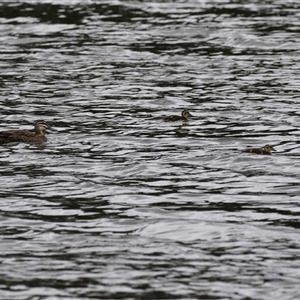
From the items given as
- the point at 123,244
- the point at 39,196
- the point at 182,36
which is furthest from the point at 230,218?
the point at 182,36

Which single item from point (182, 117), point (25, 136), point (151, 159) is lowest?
point (182, 117)

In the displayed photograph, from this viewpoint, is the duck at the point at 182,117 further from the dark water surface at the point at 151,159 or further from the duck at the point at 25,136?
the duck at the point at 25,136

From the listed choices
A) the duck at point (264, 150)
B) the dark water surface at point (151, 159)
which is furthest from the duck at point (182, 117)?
the duck at point (264, 150)

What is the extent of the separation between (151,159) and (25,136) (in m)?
2.78

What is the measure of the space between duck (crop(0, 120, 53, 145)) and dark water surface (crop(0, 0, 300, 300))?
0.15 metres

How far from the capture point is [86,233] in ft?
50.4

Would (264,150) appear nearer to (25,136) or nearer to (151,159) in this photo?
(151,159)

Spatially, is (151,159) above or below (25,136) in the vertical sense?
below

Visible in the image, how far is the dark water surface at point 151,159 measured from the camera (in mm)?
13992

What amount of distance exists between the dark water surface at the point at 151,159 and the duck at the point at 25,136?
15cm

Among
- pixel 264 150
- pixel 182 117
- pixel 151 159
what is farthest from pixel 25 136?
pixel 264 150

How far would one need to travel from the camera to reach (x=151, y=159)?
766 inches

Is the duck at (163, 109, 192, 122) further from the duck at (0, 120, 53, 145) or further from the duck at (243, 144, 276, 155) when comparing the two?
the duck at (243, 144, 276, 155)

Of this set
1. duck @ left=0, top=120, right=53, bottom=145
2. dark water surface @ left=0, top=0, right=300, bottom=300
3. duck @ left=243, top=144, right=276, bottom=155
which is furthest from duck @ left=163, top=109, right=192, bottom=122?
duck @ left=243, top=144, right=276, bottom=155
